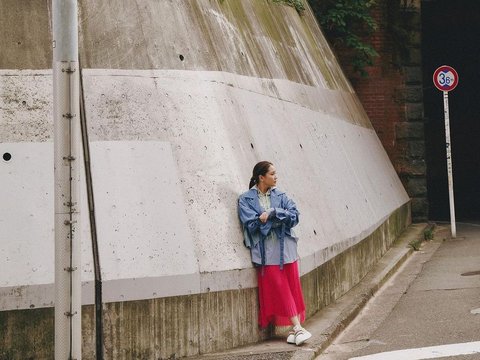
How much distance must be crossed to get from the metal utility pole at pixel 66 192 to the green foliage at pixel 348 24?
12.8 m

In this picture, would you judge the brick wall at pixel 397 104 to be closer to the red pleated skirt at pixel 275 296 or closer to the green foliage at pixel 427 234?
the green foliage at pixel 427 234

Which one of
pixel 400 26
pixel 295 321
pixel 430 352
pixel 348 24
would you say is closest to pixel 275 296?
pixel 295 321

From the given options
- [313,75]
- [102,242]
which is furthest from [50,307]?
[313,75]

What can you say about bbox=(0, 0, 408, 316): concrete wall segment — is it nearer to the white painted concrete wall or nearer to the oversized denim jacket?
the white painted concrete wall

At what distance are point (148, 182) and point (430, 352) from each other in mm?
2973

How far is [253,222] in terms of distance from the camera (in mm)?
6840

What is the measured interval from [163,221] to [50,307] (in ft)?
4.01

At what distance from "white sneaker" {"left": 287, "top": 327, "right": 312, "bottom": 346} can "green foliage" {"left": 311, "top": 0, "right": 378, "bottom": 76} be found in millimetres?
11020

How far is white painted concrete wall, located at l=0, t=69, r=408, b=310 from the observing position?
6.14 m

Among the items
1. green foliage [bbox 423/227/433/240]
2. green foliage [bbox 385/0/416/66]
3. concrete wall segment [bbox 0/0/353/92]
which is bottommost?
green foliage [bbox 423/227/433/240]

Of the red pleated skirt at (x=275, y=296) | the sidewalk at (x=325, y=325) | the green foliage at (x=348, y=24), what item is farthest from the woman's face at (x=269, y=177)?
the green foliage at (x=348, y=24)

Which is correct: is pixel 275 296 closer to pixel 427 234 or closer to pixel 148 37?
pixel 148 37

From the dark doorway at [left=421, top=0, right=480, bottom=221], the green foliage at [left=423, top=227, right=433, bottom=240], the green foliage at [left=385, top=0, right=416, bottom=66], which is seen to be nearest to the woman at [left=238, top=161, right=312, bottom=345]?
the green foliage at [left=423, top=227, right=433, bottom=240]

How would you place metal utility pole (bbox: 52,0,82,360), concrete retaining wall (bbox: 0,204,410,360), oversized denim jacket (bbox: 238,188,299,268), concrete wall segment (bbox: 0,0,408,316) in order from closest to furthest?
metal utility pole (bbox: 52,0,82,360)
concrete retaining wall (bbox: 0,204,410,360)
concrete wall segment (bbox: 0,0,408,316)
oversized denim jacket (bbox: 238,188,299,268)
